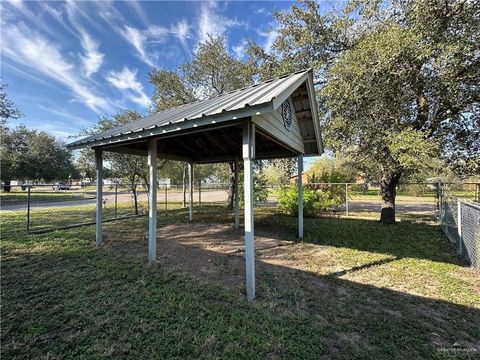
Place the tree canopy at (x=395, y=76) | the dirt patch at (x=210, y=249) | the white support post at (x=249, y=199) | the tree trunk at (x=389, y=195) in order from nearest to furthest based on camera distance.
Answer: the white support post at (x=249, y=199) → the dirt patch at (x=210, y=249) → the tree canopy at (x=395, y=76) → the tree trunk at (x=389, y=195)

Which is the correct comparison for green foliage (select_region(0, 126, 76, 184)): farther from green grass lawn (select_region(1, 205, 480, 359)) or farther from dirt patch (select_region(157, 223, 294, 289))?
dirt patch (select_region(157, 223, 294, 289))

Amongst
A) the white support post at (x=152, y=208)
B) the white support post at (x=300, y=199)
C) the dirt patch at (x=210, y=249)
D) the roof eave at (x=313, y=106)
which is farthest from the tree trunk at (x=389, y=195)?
the white support post at (x=152, y=208)

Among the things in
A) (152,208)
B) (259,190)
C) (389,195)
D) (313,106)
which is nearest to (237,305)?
(152,208)

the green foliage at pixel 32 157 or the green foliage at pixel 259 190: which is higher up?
the green foliage at pixel 32 157

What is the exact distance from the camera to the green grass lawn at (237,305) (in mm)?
2252

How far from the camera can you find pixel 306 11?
28.4ft

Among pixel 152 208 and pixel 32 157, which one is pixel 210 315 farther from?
pixel 32 157

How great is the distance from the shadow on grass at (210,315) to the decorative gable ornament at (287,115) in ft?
9.91

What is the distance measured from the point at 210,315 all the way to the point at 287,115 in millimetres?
4106

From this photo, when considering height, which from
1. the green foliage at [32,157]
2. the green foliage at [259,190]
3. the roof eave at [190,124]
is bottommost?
the green foliage at [259,190]

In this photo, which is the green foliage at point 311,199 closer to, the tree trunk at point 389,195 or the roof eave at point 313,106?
the tree trunk at point 389,195

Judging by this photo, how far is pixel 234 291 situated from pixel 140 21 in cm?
1038

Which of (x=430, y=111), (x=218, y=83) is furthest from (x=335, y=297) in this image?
(x=218, y=83)

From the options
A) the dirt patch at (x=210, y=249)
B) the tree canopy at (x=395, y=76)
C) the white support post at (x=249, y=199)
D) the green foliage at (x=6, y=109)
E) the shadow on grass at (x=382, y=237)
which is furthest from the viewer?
the green foliage at (x=6, y=109)
